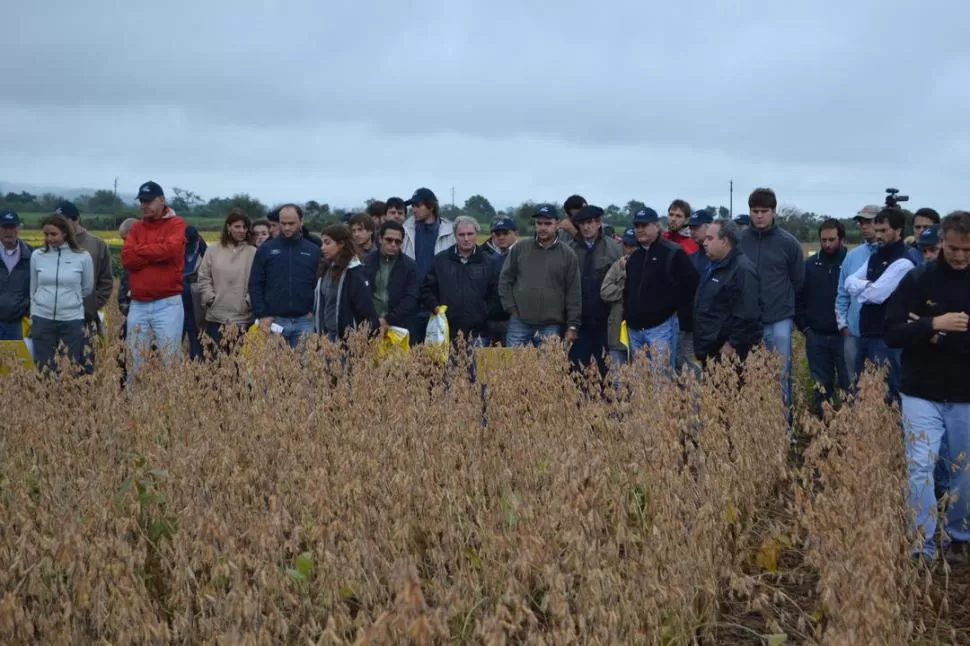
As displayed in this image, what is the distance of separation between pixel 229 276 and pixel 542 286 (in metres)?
3.00

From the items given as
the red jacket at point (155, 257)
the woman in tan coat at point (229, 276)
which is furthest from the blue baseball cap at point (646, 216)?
the red jacket at point (155, 257)

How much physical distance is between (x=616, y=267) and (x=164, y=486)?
5342 mm

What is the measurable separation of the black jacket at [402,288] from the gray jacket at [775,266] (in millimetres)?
2887

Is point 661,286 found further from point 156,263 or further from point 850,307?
point 156,263

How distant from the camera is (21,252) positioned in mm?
9445

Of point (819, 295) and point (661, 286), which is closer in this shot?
point (661, 286)

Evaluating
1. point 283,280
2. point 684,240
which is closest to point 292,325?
point 283,280

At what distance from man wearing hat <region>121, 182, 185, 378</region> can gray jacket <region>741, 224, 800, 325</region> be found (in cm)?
499

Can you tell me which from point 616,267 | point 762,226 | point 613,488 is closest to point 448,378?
point 613,488

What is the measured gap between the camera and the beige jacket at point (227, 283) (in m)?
9.55

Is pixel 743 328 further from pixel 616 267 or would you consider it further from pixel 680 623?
pixel 680 623

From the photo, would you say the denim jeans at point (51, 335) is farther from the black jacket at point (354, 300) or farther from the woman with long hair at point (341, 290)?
the black jacket at point (354, 300)

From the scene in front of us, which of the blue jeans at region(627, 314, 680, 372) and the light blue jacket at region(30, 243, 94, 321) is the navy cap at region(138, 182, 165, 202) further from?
the blue jeans at region(627, 314, 680, 372)

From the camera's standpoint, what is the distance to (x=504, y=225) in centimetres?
957
